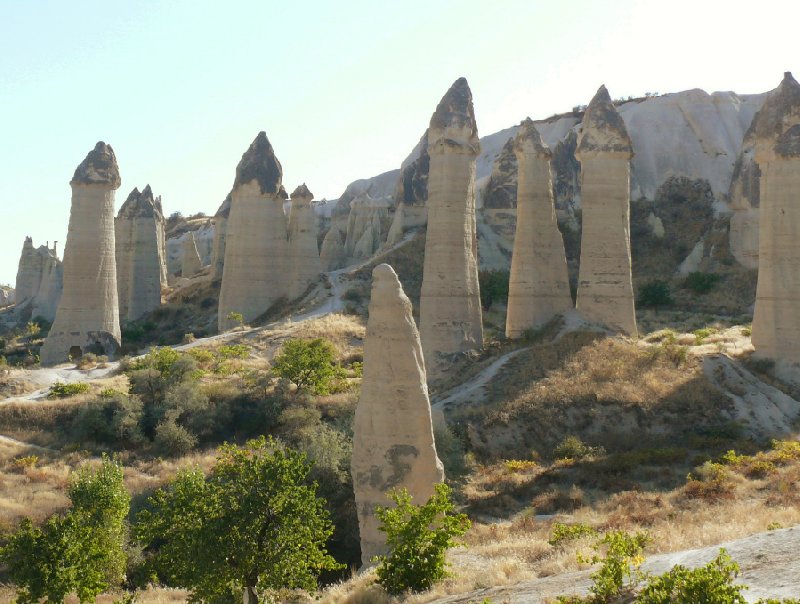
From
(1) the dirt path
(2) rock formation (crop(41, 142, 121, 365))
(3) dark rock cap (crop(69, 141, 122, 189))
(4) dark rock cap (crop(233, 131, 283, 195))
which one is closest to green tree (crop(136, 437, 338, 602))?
(1) the dirt path

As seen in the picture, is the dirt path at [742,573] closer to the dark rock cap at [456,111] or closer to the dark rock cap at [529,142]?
the dark rock cap at [456,111]

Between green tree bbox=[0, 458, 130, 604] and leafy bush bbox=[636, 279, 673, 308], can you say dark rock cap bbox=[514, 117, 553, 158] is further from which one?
green tree bbox=[0, 458, 130, 604]

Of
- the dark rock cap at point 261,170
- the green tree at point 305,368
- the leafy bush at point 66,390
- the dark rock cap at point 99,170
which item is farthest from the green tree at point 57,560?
the dark rock cap at point 261,170

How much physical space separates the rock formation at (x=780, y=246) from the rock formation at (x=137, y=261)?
31.5 metres

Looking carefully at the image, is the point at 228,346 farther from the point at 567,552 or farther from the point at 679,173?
the point at 679,173

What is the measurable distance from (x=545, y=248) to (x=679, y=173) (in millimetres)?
35177

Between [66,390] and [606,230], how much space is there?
17819 millimetres

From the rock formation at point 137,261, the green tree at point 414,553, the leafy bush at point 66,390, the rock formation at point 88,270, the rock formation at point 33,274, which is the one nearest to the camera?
the green tree at point 414,553

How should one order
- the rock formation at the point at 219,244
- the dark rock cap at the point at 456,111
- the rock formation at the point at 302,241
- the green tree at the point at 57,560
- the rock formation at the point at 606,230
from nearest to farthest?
the green tree at the point at 57,560, the rock formation at the point at 606,230, the dark rock cap at the point at 456,111, the rock formation at the point at 302,241, the rock formation at the point at 219,244

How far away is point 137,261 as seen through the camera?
45656 millimetres

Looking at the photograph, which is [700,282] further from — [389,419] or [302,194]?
[389,419]

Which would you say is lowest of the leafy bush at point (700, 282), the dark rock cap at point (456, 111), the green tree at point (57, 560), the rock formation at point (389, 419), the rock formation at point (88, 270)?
the green tree at point (57, 560)

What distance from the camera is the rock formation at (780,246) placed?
2558 centimetres

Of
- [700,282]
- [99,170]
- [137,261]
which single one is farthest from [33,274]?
[700,282]
